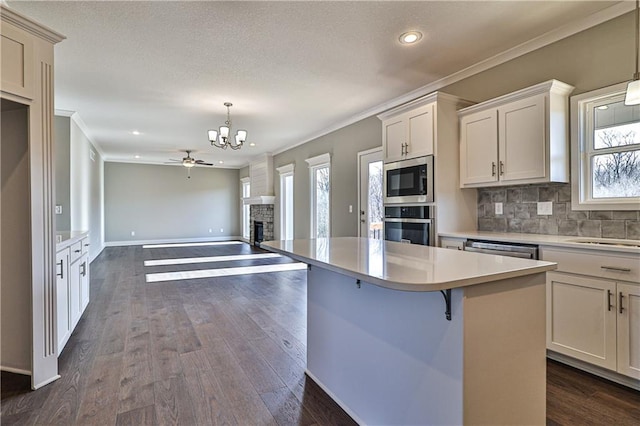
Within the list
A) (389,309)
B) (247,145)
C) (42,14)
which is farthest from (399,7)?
(247,145)

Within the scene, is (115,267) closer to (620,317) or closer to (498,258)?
(498,258)

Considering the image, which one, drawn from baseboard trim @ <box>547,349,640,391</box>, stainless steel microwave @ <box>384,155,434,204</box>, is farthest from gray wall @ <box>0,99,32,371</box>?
baseboard trim @ <box>547,349,640,391</box>

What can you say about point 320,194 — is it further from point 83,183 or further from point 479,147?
point 83,183

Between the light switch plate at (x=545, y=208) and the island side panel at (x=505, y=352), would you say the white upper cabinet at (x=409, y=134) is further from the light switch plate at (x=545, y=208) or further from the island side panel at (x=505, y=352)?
the island side panel at (x=505, y=352)

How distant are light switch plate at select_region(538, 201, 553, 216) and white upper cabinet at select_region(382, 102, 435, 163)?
1.10 m

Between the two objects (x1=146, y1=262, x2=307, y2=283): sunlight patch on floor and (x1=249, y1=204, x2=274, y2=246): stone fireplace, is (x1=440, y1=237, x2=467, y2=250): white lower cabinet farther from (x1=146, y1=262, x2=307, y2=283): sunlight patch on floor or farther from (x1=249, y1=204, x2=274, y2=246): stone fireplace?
(x1=249, y1=204, x2=274, y2=246): stone fireplace

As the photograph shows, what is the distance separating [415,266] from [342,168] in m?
4.57

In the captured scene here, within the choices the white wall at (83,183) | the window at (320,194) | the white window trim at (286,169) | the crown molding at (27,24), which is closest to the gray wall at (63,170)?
the white wall at (83,183)

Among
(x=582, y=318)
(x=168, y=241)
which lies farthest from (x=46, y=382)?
(x=168, y=241)

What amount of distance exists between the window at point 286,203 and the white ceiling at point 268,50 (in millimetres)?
3169

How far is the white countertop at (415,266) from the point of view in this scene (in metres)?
1.17

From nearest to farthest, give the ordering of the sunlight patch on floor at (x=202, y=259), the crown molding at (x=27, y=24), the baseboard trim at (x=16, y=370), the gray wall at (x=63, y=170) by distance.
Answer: the crown molding at (x=27, y=24)
the baseboard trim at (x=16, y=370)
the gray wall at (x=63, y=170)
the sunlight patch on floor at (x=202, y=259)

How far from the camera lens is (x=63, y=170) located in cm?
514

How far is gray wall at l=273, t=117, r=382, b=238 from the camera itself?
528 centimetres
